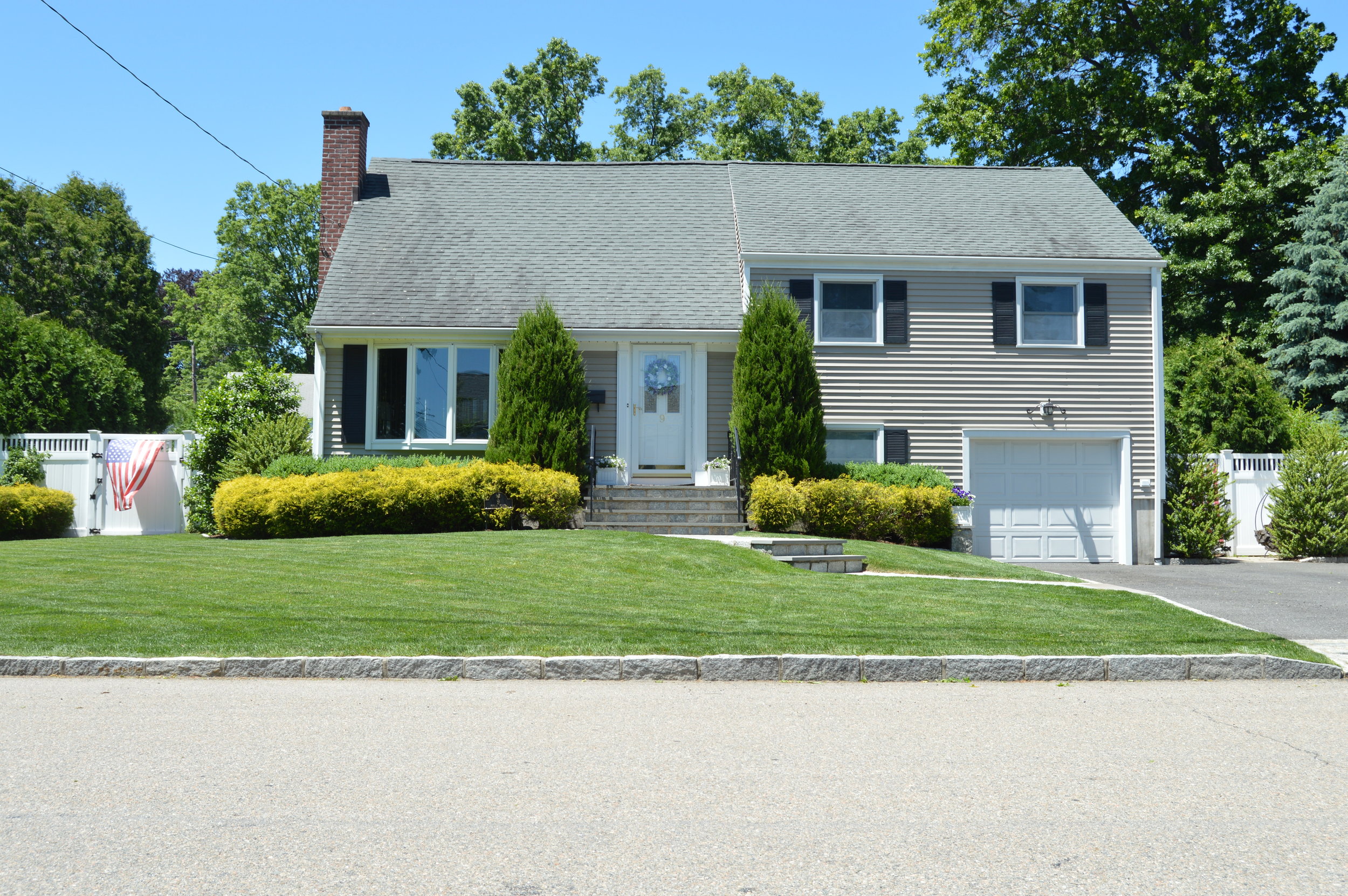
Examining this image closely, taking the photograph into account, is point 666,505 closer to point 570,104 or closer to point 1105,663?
point 1105,663

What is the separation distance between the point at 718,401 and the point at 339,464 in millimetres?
6559

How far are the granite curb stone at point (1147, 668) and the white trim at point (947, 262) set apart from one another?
11553 mm

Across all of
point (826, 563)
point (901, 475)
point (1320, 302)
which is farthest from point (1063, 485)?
point (1320, 302)

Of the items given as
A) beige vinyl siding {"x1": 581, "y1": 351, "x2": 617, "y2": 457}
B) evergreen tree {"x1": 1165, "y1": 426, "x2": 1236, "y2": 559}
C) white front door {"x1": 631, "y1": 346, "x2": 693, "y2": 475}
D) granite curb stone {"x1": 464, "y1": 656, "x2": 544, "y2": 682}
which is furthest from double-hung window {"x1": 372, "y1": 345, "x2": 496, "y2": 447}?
evergreen tree {"x1": 1165, "y1": 426, "x2": 1236, "y2": 559}

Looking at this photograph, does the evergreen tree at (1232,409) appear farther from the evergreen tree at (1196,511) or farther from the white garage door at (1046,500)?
the white garage door at (1046,500)

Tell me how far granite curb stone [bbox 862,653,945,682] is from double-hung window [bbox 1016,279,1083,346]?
12.4 meters

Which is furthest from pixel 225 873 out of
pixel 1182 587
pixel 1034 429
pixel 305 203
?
pixel 305 203

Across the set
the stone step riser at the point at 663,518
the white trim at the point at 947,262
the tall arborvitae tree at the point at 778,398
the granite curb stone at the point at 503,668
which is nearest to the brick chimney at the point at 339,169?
the white trim at the point at 947,262

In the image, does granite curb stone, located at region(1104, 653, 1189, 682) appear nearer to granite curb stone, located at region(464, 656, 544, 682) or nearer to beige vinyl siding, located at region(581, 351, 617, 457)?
granite curb stone, located at region(464, 656, 544, 682)

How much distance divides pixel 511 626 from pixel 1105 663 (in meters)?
4.47

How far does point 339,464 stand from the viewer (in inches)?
636

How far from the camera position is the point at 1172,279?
27.7 m

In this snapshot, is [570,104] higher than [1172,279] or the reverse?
higher

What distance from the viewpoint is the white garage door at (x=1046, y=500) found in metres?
18.2
